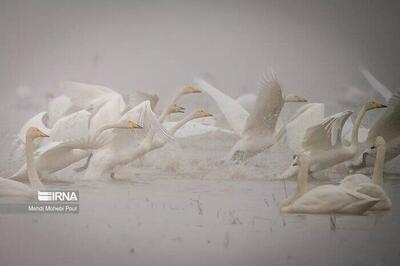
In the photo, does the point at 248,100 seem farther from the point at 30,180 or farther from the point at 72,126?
the point at 30,180

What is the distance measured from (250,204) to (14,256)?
1.62 metres

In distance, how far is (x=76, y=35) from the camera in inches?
112

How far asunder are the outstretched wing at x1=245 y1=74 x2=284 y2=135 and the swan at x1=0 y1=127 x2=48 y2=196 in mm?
1399

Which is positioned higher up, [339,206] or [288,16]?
[288,16]

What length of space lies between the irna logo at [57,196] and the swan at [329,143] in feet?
4.53

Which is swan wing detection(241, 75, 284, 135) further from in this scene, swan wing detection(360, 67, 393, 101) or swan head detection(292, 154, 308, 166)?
swan wing detection(360, 67, 393, 101)

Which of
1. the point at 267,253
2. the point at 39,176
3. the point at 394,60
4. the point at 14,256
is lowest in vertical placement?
the point at 267,253

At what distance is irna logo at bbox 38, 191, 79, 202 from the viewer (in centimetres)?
281

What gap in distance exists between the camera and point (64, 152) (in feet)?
9.27

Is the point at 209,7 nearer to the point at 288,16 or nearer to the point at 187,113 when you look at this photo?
the point at 288,16

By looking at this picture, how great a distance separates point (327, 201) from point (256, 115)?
0.74m

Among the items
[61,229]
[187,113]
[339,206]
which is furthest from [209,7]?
[61,229]

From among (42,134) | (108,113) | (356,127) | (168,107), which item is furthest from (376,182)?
(42,134)

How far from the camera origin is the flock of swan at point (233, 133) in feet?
9.19
